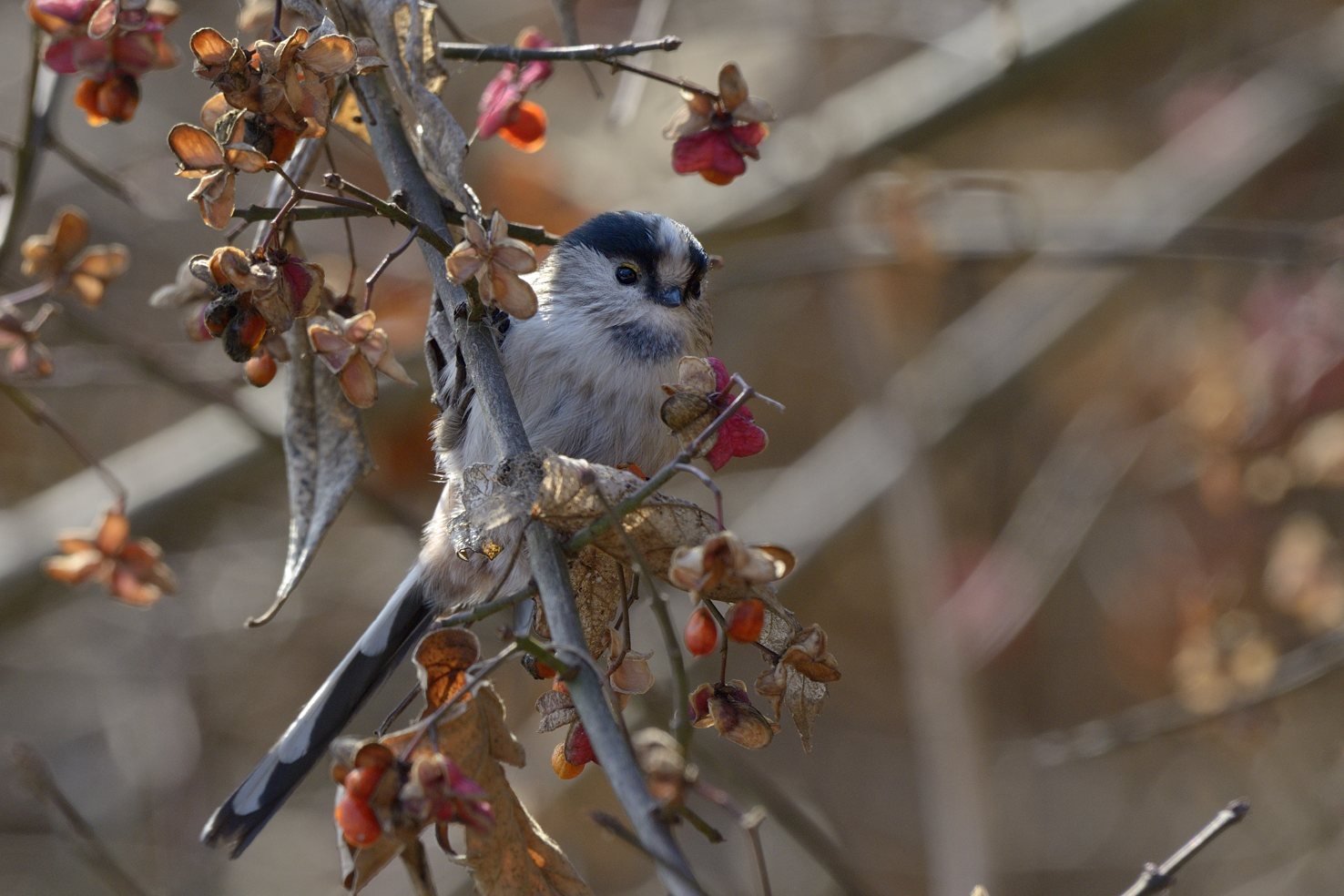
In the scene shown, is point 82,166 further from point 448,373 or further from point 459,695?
point 459,695

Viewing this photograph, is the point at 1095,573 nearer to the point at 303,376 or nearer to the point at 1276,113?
the point at 1276,113

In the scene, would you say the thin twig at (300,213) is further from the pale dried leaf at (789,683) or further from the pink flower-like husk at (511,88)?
the pale dried leaf at (789,683)

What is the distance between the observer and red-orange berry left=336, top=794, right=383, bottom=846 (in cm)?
115

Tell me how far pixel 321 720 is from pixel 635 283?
964mm

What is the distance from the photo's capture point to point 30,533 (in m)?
3.61

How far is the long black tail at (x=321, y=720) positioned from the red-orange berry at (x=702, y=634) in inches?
29.3

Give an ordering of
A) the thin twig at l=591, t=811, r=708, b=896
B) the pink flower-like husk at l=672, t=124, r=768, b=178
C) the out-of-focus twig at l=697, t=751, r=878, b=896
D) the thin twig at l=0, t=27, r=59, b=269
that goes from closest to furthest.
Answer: the thin twig at l=591, t=811, r=708, b=896 < the pink flower-like husk at l=672, t=124, r=768, b=178 < the thin twig at l=0, t=27, r=59, b=269 < the out-of-focus twig at l=697, t=751, r=878, b=896

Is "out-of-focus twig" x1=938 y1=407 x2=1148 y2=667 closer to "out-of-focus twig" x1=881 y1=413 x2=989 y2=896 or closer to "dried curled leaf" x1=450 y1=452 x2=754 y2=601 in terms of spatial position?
"out-of-focus twig" x1=881 y1=413 x2=989 y2=896

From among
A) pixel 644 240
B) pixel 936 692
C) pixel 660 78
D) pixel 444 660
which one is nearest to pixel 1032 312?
pixel 936 692

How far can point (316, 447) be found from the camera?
182cm

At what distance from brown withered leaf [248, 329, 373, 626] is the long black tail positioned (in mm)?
291

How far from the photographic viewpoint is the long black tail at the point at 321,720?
1847mm

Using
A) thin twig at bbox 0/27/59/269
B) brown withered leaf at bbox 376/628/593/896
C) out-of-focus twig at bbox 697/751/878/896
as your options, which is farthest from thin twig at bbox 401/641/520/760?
thin twig at bbox 0/27/59/269

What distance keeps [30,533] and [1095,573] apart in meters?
3.78
